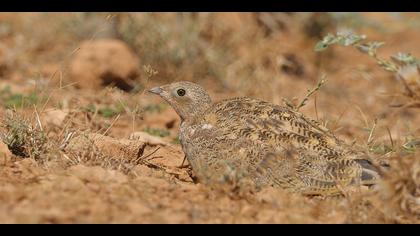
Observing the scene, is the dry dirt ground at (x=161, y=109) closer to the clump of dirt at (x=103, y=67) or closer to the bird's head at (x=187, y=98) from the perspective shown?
the clump of dirt at (x=103, y=67)

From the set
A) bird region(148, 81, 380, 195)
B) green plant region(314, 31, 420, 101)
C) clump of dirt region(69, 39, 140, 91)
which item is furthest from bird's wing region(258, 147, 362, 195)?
clump of dirt region(69, 39, 140, 91)

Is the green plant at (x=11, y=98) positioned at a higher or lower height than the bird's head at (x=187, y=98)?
lower

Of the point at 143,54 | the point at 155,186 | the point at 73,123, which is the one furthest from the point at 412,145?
the point at 143,54

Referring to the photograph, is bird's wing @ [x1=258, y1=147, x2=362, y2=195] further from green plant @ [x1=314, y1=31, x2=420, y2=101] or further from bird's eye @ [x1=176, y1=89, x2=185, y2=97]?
bird's eye @ [x1=176, y1=89, x2=185, y2=97]

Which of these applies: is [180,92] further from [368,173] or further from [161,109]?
[161,109]

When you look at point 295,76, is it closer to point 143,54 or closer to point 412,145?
point 143,54

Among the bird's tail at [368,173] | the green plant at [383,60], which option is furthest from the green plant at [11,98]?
the bird's tail at [368,173]
